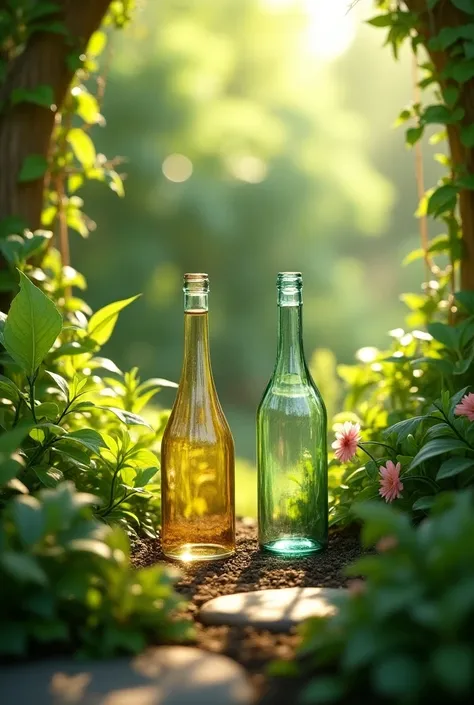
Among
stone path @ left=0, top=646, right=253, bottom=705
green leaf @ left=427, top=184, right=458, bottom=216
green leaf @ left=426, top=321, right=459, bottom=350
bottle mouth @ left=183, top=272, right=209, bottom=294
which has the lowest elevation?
stone path @ left=0, top=646, right=253, bottom=705

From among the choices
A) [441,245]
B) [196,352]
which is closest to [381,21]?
[441,245]

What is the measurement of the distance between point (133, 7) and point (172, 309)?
18.4 ft

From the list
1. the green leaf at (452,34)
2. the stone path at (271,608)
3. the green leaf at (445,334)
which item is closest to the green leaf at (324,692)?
the stone path at (271,608)

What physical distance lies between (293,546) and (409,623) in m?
0.74

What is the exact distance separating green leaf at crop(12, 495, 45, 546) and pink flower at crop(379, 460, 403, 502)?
65cm

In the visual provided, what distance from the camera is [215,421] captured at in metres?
1.65

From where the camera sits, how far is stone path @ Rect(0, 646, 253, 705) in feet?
3.10

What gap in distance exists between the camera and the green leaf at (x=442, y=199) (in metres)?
1.90

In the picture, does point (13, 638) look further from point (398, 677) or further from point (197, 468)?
point (197, 468)

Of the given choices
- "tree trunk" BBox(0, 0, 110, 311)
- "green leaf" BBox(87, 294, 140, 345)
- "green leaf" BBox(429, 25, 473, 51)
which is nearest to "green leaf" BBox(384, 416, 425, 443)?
"green leaf" BBox(87, 294, 140, 345)

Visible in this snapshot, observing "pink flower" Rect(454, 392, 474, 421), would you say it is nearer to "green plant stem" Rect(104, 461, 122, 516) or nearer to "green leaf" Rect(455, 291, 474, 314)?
"green leaf" Rect(455, 291, 474, 314)

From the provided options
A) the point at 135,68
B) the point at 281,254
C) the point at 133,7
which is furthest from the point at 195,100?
the point at 133,7

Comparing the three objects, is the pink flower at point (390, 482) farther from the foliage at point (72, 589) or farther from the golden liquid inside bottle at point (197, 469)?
the foliage at point (72, 589)

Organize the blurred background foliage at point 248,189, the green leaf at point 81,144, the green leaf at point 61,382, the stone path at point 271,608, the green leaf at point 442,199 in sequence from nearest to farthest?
the stone path at point 271,608, the green leaf at point 61,382, the green leaf at point 442,199, the green leaf at point 81,144, the blurred background foliage at point 248,189
